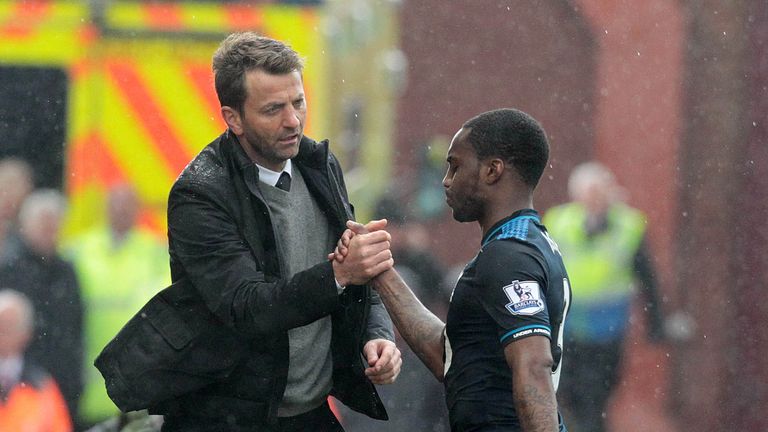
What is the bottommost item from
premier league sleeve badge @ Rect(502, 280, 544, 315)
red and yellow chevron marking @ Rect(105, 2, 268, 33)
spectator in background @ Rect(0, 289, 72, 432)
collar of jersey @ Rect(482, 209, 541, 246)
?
spectator in background @ Rect(0, 289, 72, 432)

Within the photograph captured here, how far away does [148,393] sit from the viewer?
9.41ft

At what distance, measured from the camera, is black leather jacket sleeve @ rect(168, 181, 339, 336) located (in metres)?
2.76

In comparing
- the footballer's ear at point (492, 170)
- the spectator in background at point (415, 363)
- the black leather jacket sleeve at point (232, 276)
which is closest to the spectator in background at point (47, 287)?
the spectator in background at point (415, 363)

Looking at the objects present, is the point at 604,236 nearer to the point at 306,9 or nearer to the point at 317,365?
the point at 306,9

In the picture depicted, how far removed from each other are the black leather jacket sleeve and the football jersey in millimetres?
299

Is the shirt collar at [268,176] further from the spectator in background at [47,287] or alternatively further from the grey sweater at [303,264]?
the spectator in background at [47,287]

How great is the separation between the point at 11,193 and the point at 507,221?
2.99 metres

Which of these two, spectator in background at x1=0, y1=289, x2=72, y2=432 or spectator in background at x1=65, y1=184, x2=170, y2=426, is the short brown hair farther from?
spectator in background at x1=0, y1=289, x2=72, y2=432

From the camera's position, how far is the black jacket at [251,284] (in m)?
2.77

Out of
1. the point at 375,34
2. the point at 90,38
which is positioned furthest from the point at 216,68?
the point at 375,34

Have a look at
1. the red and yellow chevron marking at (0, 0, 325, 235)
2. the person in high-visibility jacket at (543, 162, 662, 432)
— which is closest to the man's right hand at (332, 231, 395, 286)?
the red and yellow chevron marking at (0, 0, 325, 235)

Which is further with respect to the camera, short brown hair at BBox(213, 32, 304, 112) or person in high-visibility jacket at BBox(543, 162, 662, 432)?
person in high-visibility jacket at BBox(543, 162, 662, 432)

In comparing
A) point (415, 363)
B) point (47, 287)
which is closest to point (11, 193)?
point (47, 287)

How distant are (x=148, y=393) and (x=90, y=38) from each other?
247 cm
